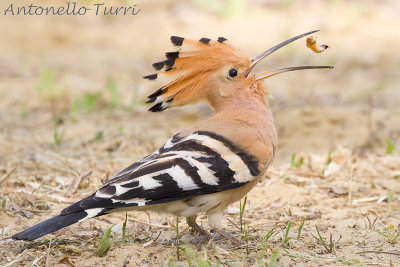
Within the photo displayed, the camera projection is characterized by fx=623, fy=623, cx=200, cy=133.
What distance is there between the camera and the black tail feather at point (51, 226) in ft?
8.45

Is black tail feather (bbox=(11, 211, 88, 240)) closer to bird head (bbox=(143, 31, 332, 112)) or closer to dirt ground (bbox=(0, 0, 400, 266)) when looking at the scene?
dirt ground (bbox=(0, 0, 400, 266))

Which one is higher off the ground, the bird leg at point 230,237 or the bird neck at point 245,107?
the bird neck at point 245,107

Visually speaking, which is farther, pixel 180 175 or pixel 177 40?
pixel 177 40

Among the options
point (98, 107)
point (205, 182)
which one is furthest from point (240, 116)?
point (98, 107)

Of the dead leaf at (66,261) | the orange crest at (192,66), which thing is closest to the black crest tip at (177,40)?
the orange crest at (192,66)

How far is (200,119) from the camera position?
6.03 metres

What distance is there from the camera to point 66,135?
5172 millimetres

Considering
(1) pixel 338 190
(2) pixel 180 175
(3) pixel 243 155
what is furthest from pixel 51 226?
(1) pixel 338 190

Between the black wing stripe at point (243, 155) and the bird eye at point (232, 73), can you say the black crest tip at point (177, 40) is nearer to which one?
the bird eye at point (232, 73)

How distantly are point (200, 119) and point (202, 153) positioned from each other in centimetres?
316

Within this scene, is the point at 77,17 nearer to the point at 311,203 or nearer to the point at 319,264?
the point at 311,203

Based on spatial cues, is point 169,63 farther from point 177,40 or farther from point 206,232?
point 206,232

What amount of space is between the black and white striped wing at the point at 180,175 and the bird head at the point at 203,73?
1.41 feet

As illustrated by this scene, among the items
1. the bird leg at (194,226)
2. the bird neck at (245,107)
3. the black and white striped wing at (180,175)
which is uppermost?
the bird neck at (245,107)
